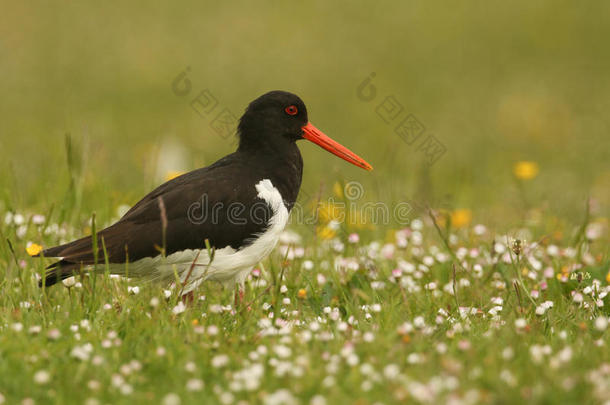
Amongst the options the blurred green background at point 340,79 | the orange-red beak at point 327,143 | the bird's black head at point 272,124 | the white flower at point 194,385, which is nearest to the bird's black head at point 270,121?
the bird's black head at point 272,124

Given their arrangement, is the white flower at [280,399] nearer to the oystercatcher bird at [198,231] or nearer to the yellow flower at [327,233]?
the oystercatcher bird at [198,231]

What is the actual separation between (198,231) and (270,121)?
1.16 metres

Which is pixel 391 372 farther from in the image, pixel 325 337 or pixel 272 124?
pixel 272 124

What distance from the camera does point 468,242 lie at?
647cm

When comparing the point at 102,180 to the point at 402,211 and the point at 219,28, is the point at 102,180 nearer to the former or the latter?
the point at 402,211

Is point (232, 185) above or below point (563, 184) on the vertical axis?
below

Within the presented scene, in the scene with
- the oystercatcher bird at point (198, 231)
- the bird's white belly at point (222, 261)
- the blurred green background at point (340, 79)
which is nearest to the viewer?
the oystercatcher bird at point (198, 231)

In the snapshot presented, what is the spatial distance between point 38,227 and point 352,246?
2.45 metres

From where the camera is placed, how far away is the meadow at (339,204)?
3758 mm

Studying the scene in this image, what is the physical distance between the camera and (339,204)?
812cm

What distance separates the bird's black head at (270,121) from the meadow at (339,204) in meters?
0.53

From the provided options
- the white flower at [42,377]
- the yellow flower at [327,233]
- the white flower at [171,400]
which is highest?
the yellow flower at [327,233]

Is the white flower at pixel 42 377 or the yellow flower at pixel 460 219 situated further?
the yellow flower at pixel 460 219

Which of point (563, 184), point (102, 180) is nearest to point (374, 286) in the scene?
point (102, 180)
